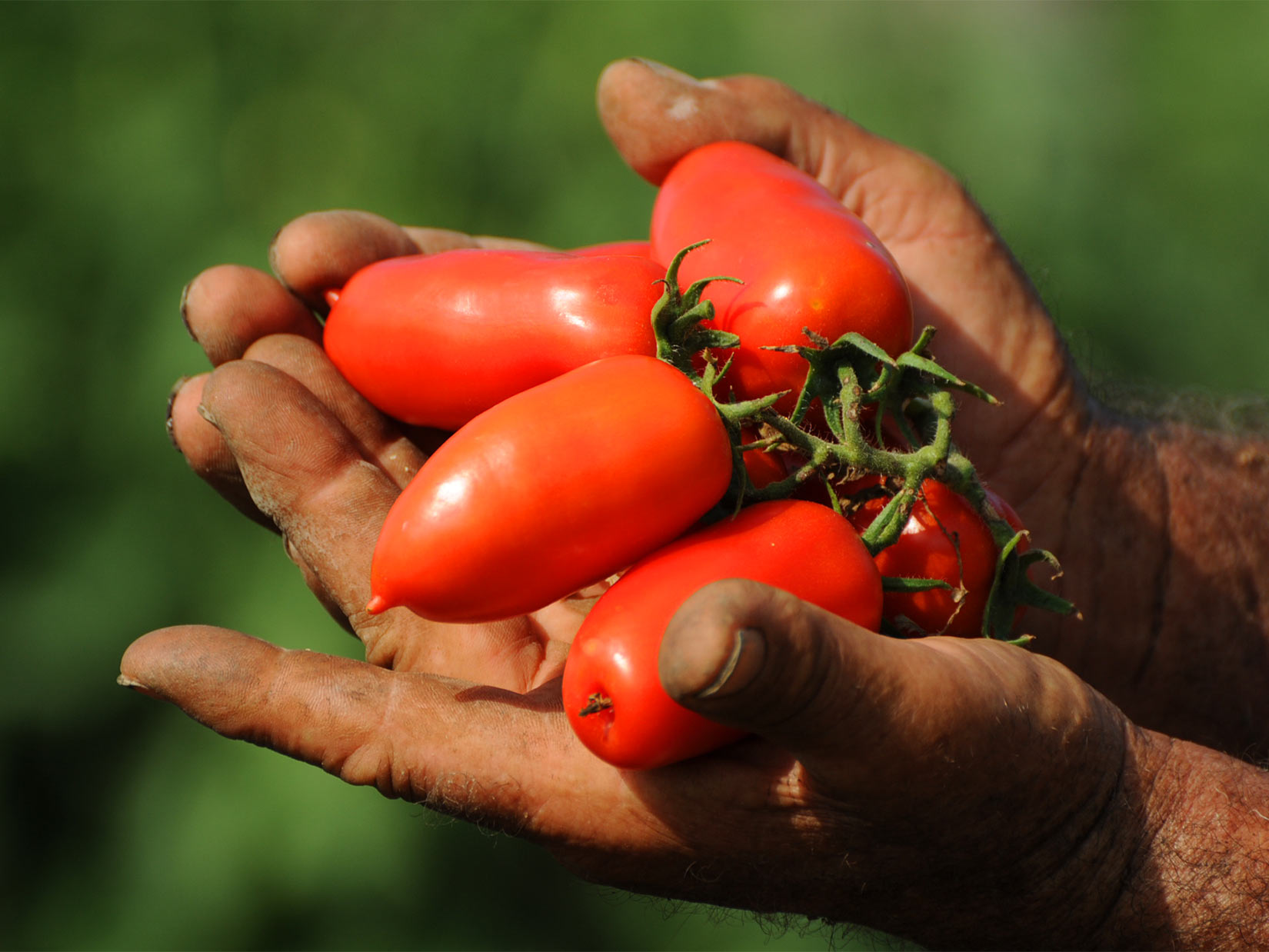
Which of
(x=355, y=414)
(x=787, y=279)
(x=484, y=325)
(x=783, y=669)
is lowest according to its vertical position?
(x=355, y=414)

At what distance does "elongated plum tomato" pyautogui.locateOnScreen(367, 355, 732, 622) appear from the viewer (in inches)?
68.5

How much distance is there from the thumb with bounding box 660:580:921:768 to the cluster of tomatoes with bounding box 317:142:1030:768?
173 millimetres

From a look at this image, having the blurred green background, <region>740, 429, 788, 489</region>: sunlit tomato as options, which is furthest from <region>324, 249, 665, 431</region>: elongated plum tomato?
the blurred green background

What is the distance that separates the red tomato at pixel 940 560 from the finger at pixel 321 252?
4.33 ft

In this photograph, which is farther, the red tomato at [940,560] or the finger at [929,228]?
the finger at [929,228]

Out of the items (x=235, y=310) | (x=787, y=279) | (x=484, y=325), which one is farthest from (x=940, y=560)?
(x=235, y=310)

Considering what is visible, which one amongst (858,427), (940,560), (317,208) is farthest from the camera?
(317,208)

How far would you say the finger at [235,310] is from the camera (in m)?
2.74

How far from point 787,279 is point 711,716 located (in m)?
0.81

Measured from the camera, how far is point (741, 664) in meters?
1.46

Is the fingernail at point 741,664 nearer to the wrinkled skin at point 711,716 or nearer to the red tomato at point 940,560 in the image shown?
the wrinkled skin at point 711,716

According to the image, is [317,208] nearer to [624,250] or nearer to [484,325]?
[624,250]

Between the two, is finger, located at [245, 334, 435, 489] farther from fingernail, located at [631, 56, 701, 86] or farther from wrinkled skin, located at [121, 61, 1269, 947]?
fingernail, located at [631, 56, 701, 86]

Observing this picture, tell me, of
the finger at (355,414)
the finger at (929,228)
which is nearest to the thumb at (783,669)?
the finger at (355,414)
